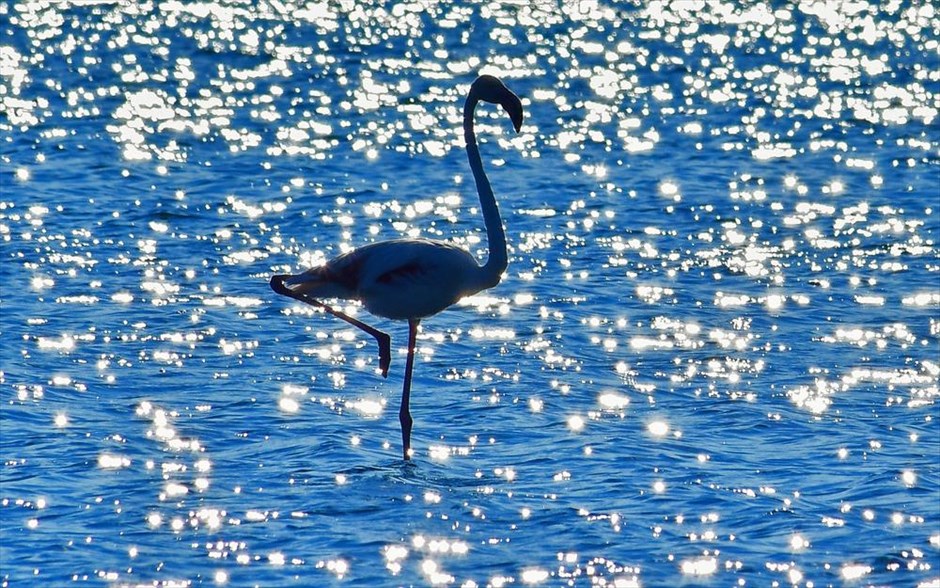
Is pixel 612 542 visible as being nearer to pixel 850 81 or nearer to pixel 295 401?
pixel 295 401

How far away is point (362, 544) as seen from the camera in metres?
8.72

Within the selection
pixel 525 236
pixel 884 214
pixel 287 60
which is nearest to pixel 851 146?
pixel 884 214

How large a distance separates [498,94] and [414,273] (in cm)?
129

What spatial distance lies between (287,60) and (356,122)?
10.5 ft

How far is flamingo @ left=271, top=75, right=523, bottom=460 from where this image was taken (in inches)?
406

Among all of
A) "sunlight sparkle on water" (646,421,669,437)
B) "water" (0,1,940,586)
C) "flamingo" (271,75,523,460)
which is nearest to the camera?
"water" (0,1,940,586)

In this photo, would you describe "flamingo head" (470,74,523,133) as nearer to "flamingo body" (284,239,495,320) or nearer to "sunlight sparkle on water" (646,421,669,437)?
"flamingo body" (284,239,495,320)

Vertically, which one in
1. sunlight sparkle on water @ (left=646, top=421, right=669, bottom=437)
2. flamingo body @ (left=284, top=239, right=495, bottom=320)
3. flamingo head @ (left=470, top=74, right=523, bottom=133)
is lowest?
sunlight sparkle on water @ (left=646, top=421, right=669, bottom=437)

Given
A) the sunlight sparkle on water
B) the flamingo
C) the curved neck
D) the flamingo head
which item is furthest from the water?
the flamingo head

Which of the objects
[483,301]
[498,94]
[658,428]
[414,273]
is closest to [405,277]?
[414,273]

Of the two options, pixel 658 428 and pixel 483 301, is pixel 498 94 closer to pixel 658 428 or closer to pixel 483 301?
pixel 658 428

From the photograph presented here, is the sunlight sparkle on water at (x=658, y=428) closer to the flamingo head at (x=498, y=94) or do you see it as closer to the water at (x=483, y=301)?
the water at (x=483, y=301)

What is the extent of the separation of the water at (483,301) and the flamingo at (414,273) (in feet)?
2.72

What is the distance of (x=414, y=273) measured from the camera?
10.3m
